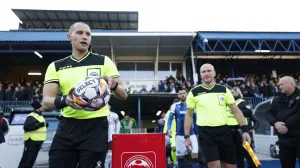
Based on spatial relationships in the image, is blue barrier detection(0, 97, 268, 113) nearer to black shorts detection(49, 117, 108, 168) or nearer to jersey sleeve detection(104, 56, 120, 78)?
jersey sleeve detection(104, 56, 120, 78)

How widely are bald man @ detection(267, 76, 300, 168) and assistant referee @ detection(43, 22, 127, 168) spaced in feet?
11.0

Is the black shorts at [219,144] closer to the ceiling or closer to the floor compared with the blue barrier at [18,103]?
closer to the floor

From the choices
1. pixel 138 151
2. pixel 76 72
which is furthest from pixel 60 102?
pixel 138 151

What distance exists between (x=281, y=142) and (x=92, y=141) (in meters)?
3.65

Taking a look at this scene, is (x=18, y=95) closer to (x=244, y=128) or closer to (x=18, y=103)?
(x=18, y=103)

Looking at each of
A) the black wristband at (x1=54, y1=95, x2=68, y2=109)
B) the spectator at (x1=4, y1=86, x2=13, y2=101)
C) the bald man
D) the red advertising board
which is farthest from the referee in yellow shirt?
the spectator at (x1=4, y1=86, x2=13, y2=101)

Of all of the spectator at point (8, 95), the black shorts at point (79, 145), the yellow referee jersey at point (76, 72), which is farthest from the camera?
the spectator at point (8, 95)

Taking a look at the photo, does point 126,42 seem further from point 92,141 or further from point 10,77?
point 92,141

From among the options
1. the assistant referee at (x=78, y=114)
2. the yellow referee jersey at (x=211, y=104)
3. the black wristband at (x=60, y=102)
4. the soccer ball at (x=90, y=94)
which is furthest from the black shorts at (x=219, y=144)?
the black wristband at (x=60, y=102)

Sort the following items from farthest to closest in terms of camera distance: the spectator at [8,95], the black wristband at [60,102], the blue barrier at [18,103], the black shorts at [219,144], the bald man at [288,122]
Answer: the spectator at [8,95] → the blue barrier at [18,103] → the bald man at [288,122] → the black shorts at [219,144] → the black wristband at [60,102]

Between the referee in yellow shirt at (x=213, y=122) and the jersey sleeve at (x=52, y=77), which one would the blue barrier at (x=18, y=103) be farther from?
the jersey sleeve at (x=52, y=77)

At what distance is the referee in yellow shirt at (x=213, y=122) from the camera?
14.5ft

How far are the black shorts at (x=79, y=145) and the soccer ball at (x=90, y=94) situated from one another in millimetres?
386

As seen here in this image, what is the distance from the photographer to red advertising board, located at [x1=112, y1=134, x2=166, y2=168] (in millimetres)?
3859
